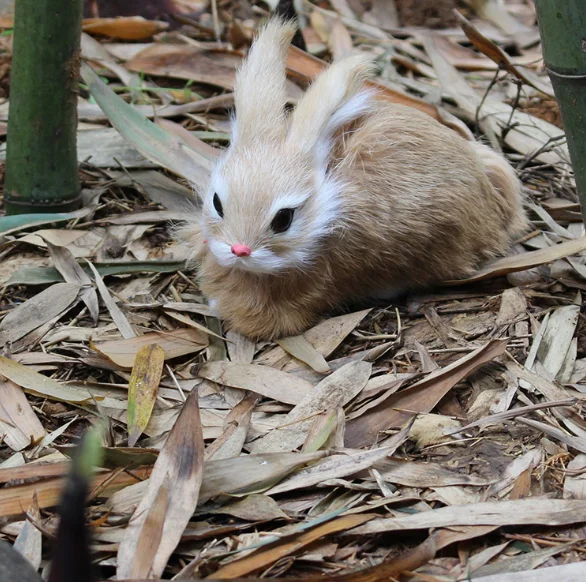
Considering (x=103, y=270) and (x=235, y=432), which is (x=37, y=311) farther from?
(x=235, y=432)

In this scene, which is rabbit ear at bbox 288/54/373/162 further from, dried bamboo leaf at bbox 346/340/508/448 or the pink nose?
dried bamboo leaf at bbox 346/340/508/448

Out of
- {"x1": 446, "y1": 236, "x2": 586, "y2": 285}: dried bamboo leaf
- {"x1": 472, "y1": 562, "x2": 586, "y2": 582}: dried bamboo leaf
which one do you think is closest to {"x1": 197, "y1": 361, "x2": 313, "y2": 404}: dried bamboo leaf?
{"x1": 446, "y1": 236, "x2": 586, "y2": 285}: dried bamboo leaf

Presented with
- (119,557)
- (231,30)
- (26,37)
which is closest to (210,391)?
(119,557)

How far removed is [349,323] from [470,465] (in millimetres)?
871

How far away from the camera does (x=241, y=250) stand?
272cm

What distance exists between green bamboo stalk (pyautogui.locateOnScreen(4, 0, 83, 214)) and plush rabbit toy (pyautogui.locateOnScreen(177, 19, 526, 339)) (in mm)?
694

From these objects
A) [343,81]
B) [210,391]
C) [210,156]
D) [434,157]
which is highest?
[343,81]

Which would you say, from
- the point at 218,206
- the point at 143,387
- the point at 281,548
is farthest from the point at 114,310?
the point at 281,548

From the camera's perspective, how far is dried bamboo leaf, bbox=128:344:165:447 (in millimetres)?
2598

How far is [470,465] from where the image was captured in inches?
94.5

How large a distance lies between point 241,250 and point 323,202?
1.24 feet

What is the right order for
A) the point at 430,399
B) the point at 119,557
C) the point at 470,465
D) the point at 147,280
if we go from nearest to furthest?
the point at 119,557 → the point at 470,465 → the point at 430,399 → the point at 147,280

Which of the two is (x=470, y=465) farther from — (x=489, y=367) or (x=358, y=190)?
(x=358, y=190)

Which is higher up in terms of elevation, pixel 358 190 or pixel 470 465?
pixel 358 190
